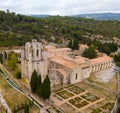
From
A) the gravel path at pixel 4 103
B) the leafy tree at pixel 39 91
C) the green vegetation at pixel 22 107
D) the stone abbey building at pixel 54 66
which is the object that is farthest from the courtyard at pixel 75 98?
the gravel path at pixel 4 103

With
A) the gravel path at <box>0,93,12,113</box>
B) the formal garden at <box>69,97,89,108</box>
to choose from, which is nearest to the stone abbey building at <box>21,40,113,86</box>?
the formal garden at <box>69,97,89,108</box>

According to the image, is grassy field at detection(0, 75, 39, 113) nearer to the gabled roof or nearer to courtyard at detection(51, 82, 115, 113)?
courtyard at detection(51, 82, 115, 113)

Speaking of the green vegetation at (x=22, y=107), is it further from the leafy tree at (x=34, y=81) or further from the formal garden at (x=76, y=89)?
the formal garden at (x=76, y=89)

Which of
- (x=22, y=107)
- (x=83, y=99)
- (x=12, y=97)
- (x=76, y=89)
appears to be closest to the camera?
(x=22, y=107)

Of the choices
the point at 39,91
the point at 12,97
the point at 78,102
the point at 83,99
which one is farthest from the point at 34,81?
the point at 83,99

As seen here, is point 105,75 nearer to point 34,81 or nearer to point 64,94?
point 64,94

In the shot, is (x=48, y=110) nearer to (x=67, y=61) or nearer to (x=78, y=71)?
(x=78, y=71)
